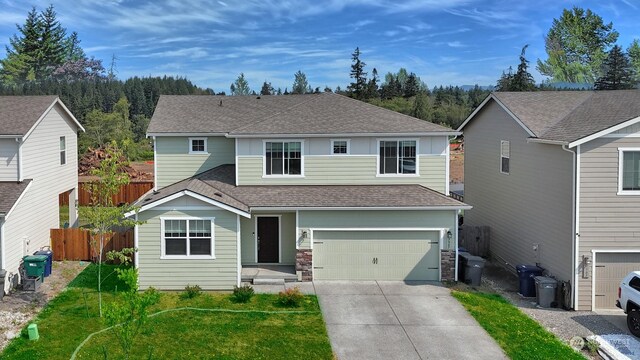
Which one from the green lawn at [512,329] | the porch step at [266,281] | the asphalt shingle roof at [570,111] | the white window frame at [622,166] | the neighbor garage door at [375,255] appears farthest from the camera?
the neighbor garage door at [375,255]

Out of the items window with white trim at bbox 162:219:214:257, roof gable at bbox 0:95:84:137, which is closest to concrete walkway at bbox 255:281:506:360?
window with white trim at bbox 162:219:214:257

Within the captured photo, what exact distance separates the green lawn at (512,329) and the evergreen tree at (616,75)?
71.7 metres

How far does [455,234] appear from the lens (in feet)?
59.0

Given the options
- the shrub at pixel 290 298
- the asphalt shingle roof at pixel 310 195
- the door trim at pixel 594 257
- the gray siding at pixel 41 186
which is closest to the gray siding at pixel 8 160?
the gray siding at pixel 41 186

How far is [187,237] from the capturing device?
1677 centimetres

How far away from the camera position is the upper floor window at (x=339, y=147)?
1936cm

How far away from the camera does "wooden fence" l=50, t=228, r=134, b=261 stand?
786 inches

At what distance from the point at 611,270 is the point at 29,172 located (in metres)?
19.7

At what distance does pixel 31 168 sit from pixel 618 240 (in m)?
19.9

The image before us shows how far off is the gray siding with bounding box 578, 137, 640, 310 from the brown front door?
1000 cm

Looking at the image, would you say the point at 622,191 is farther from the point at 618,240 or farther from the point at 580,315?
the point at 580,315

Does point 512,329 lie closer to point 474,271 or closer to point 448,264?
point 474,271

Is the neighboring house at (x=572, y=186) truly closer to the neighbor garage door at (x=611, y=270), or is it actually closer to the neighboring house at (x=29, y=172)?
the neighbor garage door at (x=611, y=270)

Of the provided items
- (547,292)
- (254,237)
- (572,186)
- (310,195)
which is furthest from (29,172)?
(572,186)
